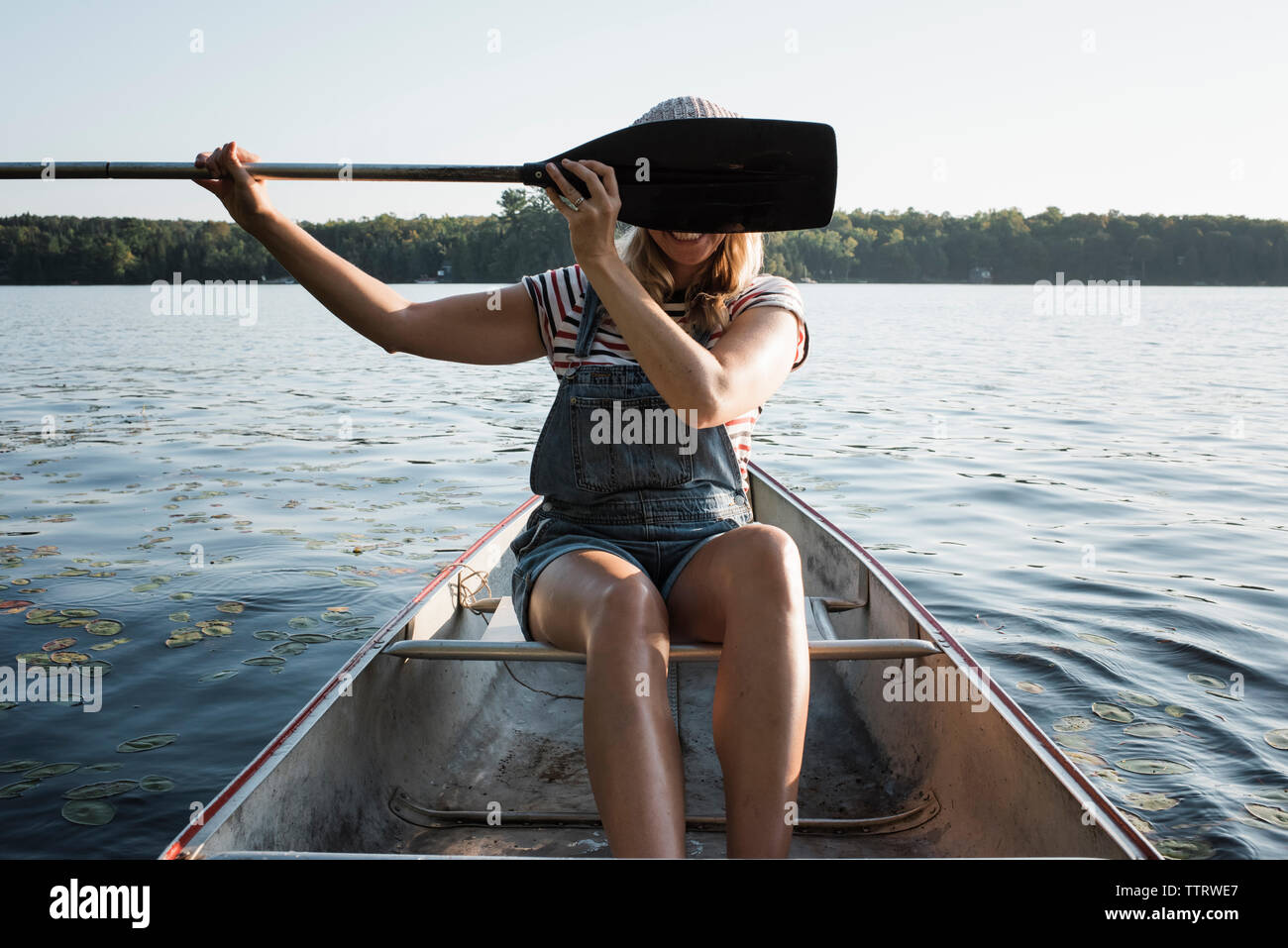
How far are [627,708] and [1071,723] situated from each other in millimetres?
2943

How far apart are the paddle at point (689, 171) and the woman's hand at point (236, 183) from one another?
0.08 feet

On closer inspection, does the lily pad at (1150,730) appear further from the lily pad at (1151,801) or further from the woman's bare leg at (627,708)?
the woman's bare leg at (627,708)

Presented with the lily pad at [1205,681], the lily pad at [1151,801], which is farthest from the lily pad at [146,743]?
the lily pad at [1205,681]

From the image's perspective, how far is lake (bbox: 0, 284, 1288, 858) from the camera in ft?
12.6

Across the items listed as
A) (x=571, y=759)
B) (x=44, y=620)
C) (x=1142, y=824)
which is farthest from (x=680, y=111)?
(x=44, y=620)

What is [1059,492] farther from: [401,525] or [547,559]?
[547,559]

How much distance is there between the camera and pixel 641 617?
198 cm

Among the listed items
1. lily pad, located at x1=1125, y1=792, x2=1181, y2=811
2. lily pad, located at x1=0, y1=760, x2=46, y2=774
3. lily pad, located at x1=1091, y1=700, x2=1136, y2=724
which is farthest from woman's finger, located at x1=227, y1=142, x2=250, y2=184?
lily pad, located at x1=1091, y1=700, x2=1136, y2=724

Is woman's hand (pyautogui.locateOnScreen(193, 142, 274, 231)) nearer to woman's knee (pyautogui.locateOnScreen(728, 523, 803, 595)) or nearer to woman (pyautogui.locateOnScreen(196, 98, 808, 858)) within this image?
woman (pyautogui.locateOnScreen(196, 98, 808, 858))

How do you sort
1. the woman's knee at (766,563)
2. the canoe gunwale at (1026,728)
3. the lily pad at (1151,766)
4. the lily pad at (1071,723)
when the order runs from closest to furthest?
the canoe gunwale at (1026,728) < the woman's knee at (766,563) < the lily pad at (1151,766) < the lily pad at (1071,723)

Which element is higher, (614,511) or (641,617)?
(614,511)

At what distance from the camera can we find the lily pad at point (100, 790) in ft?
11.5
